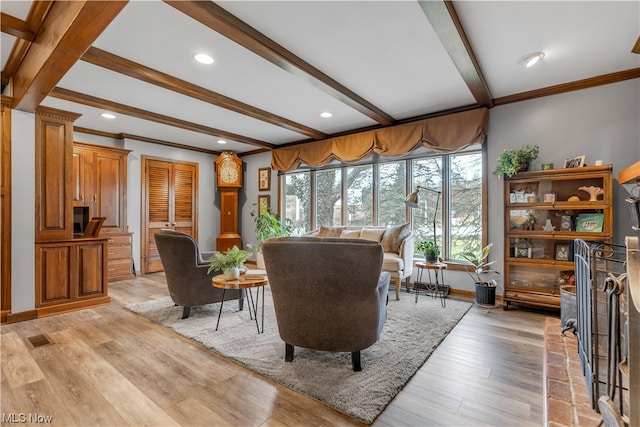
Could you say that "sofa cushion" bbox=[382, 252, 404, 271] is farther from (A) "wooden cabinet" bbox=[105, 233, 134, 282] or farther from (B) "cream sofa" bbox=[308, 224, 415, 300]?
(A) "wooden cabinet" bbox=[105, 233, 134, 282]

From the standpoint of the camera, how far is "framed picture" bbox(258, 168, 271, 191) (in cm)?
639

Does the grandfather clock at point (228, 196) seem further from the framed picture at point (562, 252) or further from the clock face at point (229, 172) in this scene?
the framed picture at point (562, 252)

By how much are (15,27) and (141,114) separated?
1946 millimetres

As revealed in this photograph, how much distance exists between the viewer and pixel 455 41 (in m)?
2.36

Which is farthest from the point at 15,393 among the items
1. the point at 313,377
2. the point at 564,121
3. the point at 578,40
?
the point at 564,121

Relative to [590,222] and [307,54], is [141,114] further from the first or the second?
[590,222]

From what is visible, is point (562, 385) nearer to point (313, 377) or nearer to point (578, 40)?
point (313, 377)

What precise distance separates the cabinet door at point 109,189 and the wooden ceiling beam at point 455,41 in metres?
5.22

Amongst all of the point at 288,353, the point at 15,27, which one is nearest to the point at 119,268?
the point at 15,27

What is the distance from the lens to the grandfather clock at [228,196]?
254 inches

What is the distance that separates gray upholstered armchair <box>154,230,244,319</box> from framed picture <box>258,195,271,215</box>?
308 cm

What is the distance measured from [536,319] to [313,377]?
2570 mm

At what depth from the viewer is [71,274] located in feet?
11.6

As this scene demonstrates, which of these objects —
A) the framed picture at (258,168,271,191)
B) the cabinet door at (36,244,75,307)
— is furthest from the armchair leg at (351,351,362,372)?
the framed picture at (258,168,271,191)
